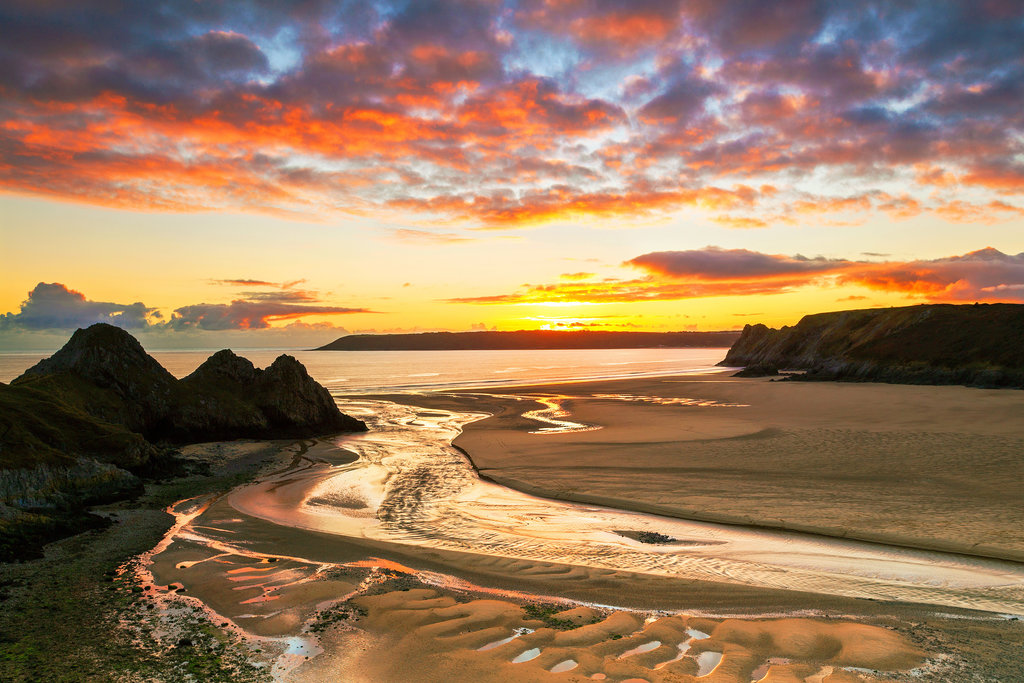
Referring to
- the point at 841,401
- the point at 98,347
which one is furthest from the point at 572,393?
the point at 98,347

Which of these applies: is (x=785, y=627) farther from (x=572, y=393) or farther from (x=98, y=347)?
(x=572, y=393)

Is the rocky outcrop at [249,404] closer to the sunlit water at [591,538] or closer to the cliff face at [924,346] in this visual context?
the sunlit water at [591,538]

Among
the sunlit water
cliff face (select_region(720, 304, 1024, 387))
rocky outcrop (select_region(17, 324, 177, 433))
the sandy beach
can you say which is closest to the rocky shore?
rocky outcrop (select_region(17, 324, 177, 433))

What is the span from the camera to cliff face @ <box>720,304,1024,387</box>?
39.9 meters

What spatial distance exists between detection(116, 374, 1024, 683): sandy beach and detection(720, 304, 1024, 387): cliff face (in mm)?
27974

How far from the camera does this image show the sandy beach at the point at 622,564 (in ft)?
17.1

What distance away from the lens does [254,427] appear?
835 inches

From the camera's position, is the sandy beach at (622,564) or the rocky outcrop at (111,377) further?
the rocky outcrop at (111,377)

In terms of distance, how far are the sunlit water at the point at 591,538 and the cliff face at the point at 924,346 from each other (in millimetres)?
38989

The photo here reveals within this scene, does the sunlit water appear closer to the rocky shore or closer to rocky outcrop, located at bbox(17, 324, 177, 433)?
the rocky shore

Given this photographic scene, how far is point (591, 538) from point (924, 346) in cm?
5046

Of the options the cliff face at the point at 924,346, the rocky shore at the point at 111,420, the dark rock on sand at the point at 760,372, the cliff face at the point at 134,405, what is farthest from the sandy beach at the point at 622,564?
the dark rock on sand at the point at 760,372

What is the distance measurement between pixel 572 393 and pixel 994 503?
33351 mm

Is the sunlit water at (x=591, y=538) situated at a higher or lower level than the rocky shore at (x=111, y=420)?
lower
